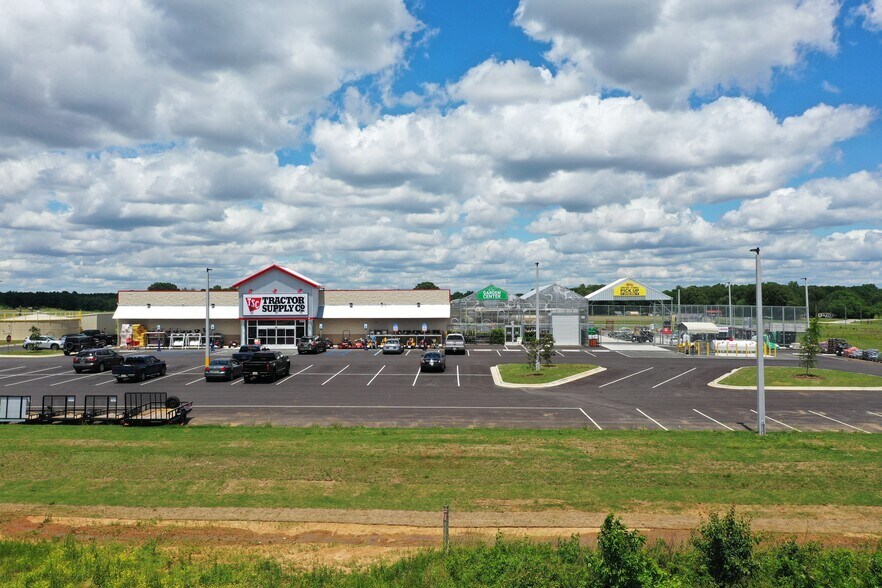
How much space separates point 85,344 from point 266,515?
2180 inches

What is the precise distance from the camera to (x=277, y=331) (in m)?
67.1

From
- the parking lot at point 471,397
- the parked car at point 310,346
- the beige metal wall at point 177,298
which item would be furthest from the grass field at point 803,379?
the beige metal wall at point 177,298

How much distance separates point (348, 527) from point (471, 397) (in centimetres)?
1887

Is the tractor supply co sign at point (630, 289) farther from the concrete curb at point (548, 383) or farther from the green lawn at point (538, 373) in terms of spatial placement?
the green lawn at point (538, 373)

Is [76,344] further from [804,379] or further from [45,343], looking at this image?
[804,379]

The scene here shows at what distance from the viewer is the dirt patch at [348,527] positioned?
39.1ft

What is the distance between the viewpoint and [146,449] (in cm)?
1894

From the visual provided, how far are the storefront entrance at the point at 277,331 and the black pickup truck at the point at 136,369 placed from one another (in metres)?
26.5

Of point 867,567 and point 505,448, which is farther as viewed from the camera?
point 505,448

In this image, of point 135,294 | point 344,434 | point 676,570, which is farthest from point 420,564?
point 135,294

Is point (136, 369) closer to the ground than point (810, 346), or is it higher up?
closer to the ground

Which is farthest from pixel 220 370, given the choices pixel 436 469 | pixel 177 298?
pixel 177 298

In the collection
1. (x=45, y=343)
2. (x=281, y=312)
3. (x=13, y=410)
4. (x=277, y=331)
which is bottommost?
(x=13, y=410)

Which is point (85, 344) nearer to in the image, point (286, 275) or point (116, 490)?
point (286, 275)
